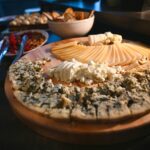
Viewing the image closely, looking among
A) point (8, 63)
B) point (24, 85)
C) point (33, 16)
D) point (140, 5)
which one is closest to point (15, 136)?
point (24, 85)

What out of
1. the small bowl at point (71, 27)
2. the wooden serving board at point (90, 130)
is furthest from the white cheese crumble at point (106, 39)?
the wooden serving board at point (90, 130)

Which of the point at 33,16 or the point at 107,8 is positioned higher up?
the point at 107,8

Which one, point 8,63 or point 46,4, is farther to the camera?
point 46,4

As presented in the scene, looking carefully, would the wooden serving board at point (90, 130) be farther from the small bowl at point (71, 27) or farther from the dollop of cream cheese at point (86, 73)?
the small bowl at point (71, 27)

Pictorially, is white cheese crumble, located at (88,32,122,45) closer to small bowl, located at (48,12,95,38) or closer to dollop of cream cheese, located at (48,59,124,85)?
small bowl, located at (48,12,95,38)

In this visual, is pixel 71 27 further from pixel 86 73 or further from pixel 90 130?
pixel 90 130

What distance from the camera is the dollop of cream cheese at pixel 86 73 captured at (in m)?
0.71

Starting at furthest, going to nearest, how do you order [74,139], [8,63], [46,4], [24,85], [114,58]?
[46,4] < [8,63] < [114,58] < [24,85] < [74,139]

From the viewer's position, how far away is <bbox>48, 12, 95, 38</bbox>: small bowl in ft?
3.48

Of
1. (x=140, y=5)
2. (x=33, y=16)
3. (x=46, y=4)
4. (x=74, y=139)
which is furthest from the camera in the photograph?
(x=46, y=4)

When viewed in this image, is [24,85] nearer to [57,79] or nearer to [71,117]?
[57,79]

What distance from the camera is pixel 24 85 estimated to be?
70cm

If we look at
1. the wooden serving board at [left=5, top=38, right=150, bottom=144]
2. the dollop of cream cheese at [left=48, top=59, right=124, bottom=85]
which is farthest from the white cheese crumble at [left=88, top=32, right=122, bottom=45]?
the wooden serving board at [left=5, top=38, right=150, bottom=144]

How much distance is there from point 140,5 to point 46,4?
32.0 inches
